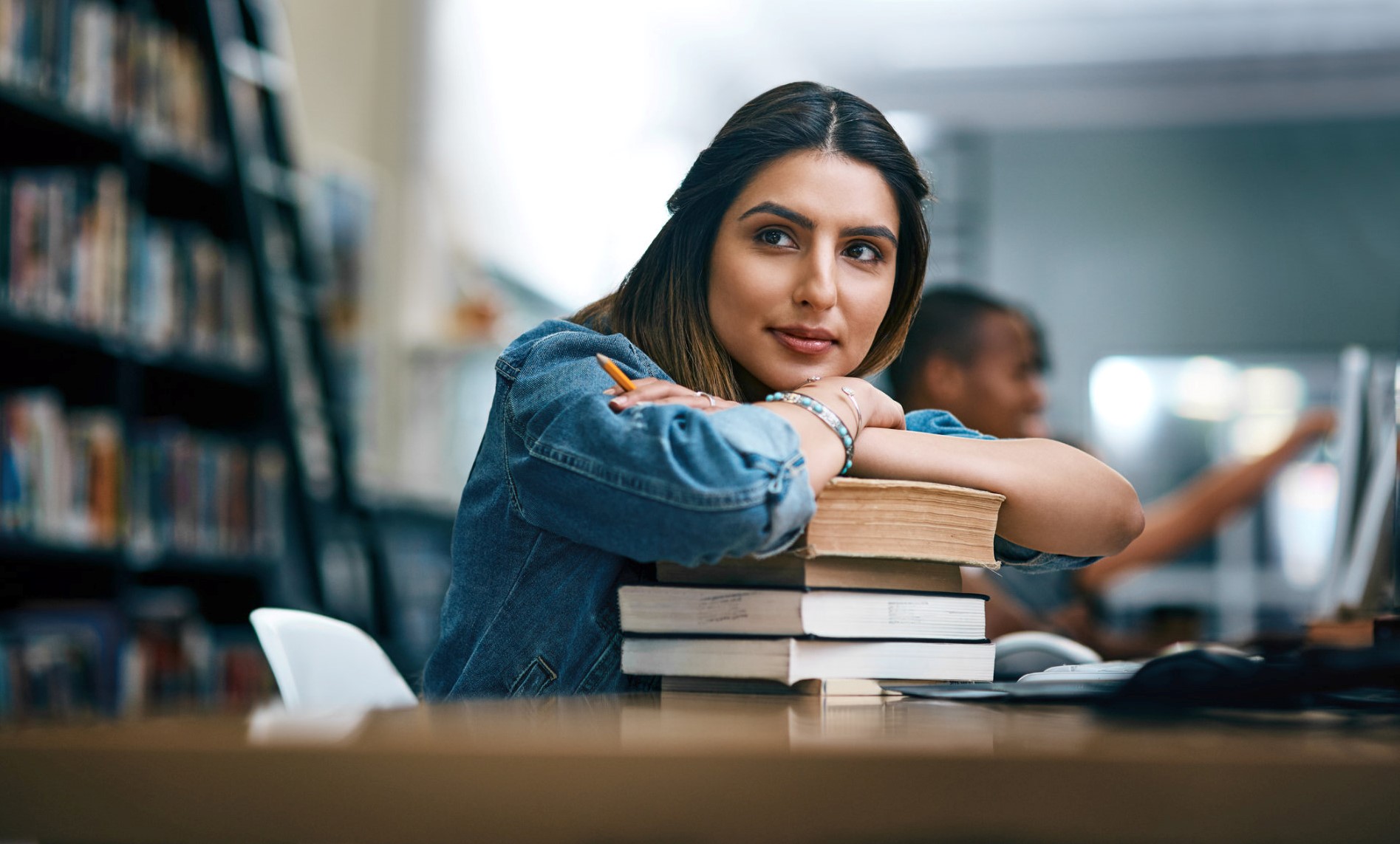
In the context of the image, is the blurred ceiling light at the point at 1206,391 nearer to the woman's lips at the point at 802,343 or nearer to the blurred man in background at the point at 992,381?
the blurred man in background at the point at 992,381

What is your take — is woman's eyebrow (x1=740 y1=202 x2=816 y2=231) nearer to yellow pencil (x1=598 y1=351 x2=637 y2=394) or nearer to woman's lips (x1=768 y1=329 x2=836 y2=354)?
woman's lips (x1=768 y1=329 x2=836 y2=354)

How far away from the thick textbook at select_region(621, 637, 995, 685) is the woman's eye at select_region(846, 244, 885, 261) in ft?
1.09

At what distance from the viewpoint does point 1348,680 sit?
56cm

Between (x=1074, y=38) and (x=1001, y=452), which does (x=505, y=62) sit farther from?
(x=1001, y=452)

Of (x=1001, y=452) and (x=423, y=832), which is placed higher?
(x=1001, y=452)

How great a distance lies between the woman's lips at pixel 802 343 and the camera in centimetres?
101

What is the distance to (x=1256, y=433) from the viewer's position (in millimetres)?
6945

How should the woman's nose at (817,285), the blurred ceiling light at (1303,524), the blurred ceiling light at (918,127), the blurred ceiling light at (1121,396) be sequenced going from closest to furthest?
1. the woman's nose at (817,285)
2. the blurred ceiling light at (1303,524)
3. the blurred ceiling light at (1121,396)
4. the blurred ceiling light at (918,127)

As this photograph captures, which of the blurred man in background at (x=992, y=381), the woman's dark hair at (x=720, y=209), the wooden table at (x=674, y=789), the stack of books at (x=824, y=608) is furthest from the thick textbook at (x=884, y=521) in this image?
the blurred man in background at (x=992, y=381)

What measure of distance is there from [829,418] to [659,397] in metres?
0.12

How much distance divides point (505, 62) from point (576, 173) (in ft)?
2.40

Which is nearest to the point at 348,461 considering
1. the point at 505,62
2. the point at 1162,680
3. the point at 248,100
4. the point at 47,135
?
the point at 248,100

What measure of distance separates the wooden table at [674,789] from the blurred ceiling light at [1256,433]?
7176 mm

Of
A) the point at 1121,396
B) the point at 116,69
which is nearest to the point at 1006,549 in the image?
the point at 116,69
